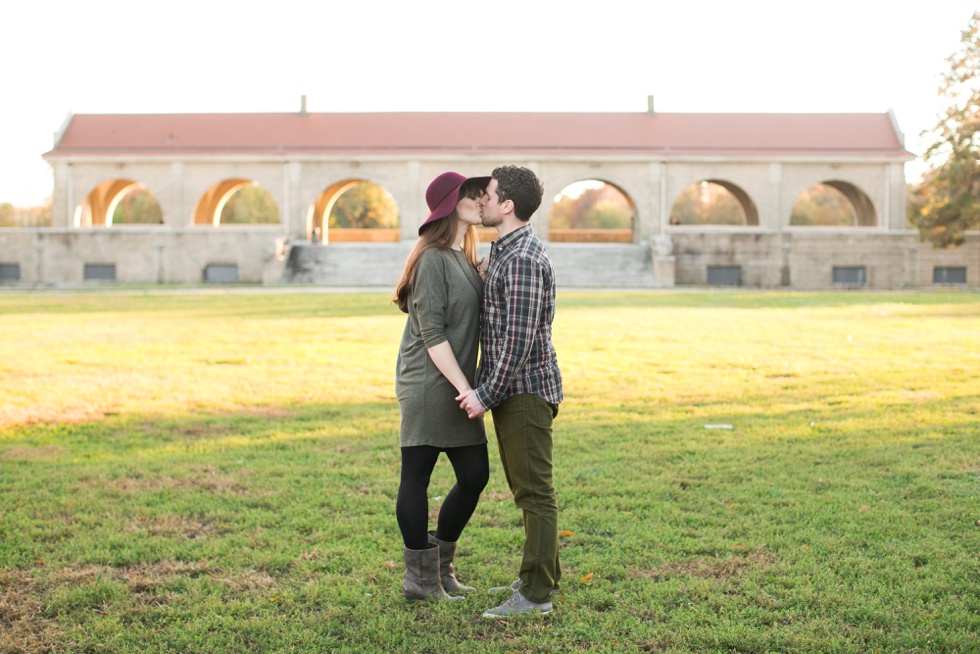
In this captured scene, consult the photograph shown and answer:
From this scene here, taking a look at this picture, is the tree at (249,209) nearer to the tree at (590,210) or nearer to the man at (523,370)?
the tree at (590,210)

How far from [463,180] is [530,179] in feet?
1.07

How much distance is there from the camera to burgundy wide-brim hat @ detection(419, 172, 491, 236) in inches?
152

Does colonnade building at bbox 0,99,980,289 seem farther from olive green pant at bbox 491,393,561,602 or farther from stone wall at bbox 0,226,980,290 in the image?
olive green pant at bbox 491,393,561,602

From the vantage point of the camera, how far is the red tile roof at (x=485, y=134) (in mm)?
38562

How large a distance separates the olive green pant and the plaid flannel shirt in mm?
75

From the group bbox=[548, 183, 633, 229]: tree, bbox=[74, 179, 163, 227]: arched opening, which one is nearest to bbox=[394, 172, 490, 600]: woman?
bbox=[74, 179, 163, 227]: arched opening

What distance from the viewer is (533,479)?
3.83m

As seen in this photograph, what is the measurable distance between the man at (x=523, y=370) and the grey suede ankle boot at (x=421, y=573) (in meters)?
0.31

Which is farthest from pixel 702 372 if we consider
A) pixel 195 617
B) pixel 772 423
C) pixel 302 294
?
pixel 302 294

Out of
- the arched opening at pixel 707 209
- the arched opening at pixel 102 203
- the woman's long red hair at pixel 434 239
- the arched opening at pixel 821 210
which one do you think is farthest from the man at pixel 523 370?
the arched opening at pixel 707 209

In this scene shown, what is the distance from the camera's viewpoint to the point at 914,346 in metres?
12.6

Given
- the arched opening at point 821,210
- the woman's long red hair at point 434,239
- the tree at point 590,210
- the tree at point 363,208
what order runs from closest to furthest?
the woman's long red hair at point 434,239 → the arched opening at point 821,210 → the tree at point 363,208 → the tree at point 590,210

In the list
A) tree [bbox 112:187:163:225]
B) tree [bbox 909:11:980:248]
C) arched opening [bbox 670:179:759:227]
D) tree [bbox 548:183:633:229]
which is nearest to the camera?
tree [bbox 909:11:980:248]

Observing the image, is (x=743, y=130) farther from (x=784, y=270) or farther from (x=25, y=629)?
(x=25, y=629)
